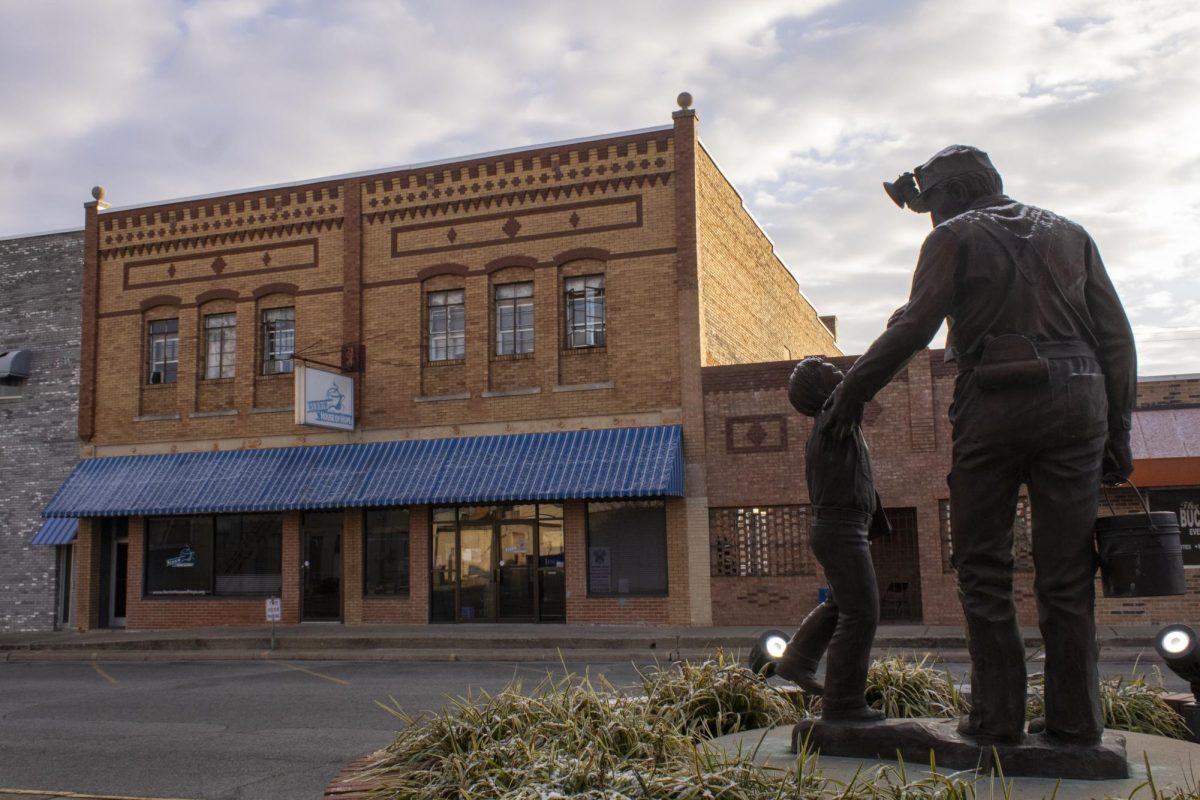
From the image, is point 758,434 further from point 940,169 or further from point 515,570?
point 940,169

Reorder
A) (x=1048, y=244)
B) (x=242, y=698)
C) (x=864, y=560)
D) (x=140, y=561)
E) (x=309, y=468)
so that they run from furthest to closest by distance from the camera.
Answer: (x=140, y=561)
(x=309, y=468)
(x=242, y=698)
(x=864, y=560)
(x=1048, y=244)

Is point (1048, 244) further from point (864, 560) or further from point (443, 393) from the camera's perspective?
point (443, 393)

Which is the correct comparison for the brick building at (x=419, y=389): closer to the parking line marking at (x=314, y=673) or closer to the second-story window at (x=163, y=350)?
the second-story window at (x=163, y=350)

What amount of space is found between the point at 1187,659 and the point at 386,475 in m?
17.6

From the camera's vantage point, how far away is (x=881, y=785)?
4.59 meters

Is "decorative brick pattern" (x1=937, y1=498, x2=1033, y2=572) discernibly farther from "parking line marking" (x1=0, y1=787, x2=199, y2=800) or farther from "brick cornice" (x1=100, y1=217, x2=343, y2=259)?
"parking line marking" (x1=0, y1=787, x2=199, y2=800)

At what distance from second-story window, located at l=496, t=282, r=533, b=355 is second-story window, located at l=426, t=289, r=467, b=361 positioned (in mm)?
806

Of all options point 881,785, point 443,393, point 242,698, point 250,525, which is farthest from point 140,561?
point 881,785

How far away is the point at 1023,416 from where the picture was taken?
4.99 metres

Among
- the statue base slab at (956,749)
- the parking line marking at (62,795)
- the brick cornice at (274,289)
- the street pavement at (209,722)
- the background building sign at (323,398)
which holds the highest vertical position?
A: the brick cornice at (274,289)

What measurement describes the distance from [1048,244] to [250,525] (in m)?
21.4

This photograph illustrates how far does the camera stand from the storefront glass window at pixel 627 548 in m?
21.2

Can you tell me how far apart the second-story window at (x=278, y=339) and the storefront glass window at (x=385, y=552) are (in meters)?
4.00

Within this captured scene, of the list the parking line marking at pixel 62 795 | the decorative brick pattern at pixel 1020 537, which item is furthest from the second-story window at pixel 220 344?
the parking line marking at pixel 62 795
